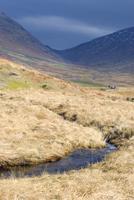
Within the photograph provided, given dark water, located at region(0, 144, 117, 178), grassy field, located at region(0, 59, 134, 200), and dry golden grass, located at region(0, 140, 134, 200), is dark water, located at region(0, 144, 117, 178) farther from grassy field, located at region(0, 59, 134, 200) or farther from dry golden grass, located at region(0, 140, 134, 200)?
dry golden grass, located at region(0, 140, 134, 200)

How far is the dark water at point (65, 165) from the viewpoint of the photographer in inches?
1054

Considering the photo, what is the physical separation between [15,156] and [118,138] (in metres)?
13.1

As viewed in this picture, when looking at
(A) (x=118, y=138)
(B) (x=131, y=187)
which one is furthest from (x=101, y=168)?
(A) (x=118, y=138)

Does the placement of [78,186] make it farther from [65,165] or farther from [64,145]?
[64,145]

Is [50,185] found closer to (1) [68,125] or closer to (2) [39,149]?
(2) [39,149]

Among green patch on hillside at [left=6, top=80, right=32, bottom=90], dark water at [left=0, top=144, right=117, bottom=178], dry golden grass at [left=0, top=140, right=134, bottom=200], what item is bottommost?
dark water at [left=0, top=144, right=117, bottom=178]

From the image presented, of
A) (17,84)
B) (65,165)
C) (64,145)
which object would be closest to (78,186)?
(65,165)

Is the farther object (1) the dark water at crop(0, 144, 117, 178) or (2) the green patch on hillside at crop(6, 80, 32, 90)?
(2) the green patch on hillside at crop(6, 80, 32, 90)

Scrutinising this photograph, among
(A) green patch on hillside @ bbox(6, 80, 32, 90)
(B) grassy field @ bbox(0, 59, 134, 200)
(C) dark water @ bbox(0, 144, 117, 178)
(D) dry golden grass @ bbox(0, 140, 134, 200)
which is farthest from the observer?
(A) green patch on hillside @ bbox(6, 80, 32, 90)

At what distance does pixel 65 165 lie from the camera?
29.6 metres

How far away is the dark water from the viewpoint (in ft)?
87.8

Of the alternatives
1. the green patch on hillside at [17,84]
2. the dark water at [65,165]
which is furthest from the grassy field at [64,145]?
the green patch on hillside at [17,84]

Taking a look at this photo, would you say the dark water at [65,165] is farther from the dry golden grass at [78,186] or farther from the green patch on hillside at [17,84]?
the green patch on hillside at [17,84]

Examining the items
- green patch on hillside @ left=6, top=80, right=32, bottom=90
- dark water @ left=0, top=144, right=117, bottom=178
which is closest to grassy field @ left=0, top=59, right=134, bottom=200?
dark water @ left=0, top=144, right=117, bottom=178
